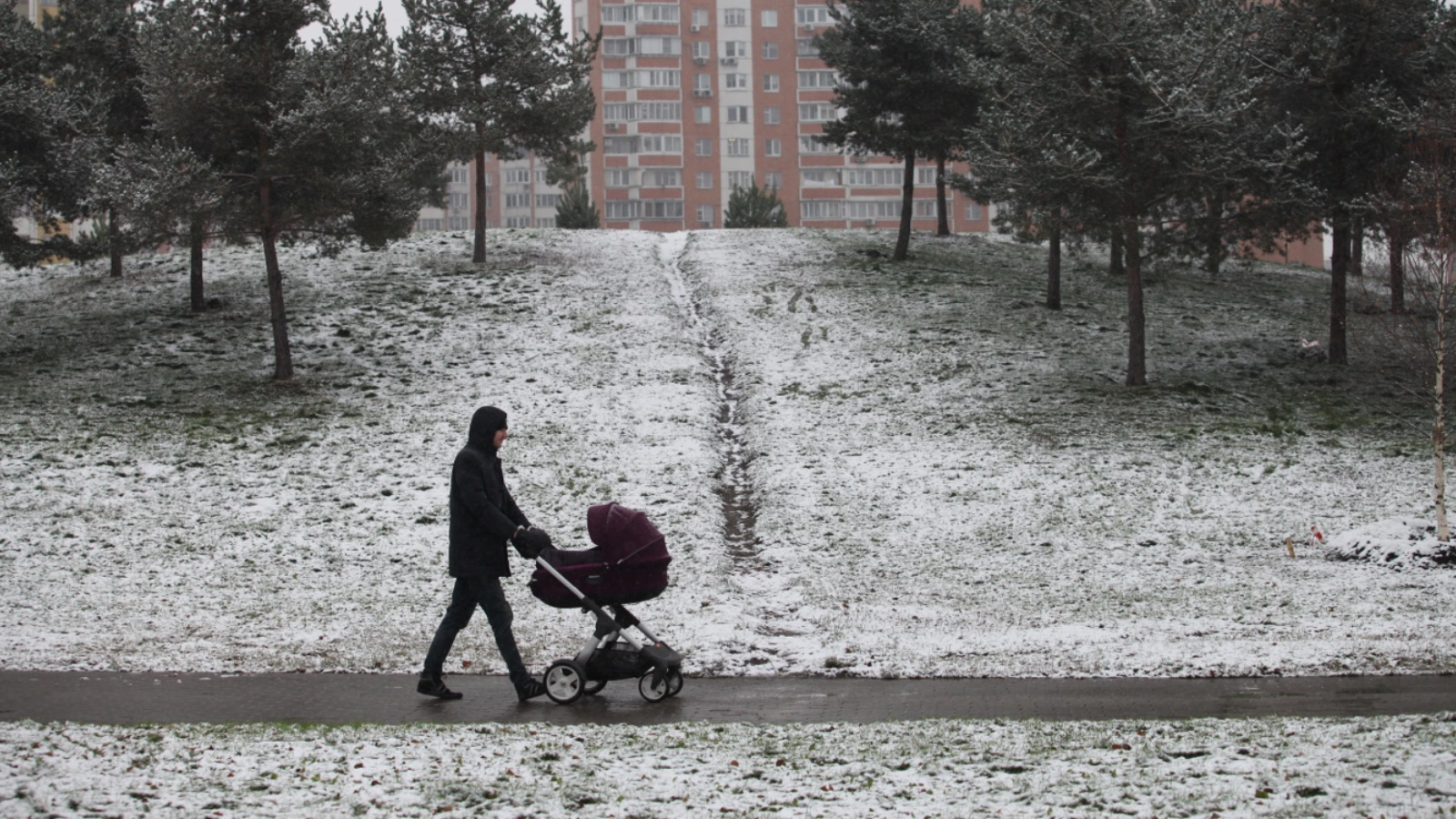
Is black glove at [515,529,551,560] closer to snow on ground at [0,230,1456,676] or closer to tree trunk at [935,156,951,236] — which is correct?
snow on ground at [0,230,1456,676]

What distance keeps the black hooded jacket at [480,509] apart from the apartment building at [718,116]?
88.2m

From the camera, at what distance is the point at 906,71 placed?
33469mm

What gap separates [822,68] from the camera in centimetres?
9581

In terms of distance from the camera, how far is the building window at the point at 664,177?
96500 millimetres

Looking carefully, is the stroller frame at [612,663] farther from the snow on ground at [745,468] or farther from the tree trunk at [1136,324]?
the tree trunk at [1136,324]

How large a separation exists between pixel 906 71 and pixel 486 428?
2772cm

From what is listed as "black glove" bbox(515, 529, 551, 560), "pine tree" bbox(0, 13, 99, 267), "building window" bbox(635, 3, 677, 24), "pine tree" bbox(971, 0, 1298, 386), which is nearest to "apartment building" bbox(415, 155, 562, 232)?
"building window" bbox(635, 3, 677, 24)

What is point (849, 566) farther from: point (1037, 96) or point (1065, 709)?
point (1037, 96)

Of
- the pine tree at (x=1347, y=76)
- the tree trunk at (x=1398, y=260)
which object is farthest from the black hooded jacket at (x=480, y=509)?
the pine tree at (x=1347, y=76)

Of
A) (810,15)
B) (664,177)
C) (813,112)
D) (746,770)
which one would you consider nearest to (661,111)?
(664,177)

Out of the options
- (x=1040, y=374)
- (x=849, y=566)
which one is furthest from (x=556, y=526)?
(x=1040, y=374)

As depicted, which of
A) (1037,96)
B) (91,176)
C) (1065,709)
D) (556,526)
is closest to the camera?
(1065,709)

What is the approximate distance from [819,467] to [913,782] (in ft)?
40.0

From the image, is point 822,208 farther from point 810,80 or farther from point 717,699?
point 717,699
